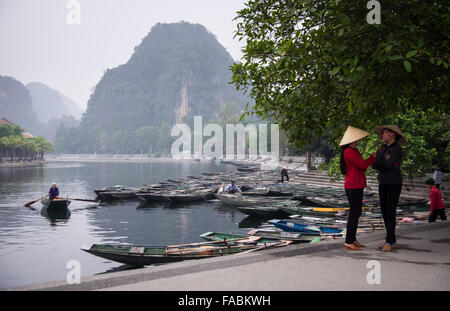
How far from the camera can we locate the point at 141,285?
5059 mm

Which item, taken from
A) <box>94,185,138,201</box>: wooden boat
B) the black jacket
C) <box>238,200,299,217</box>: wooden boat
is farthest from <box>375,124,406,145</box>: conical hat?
<box>94,185,138,201</box>: wooden boat

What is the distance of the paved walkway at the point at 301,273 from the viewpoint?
5012 mm

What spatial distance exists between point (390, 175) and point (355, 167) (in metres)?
0.64

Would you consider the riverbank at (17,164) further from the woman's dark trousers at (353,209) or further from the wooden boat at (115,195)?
the woman's dark trousers at (353,209)

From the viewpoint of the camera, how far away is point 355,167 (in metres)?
6.91

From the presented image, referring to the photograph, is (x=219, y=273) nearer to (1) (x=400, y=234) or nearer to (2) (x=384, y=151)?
(2) (x=384, y=151)

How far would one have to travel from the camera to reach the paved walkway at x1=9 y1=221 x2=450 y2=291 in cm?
501

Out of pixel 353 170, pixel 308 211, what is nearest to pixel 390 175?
pixel 353 170

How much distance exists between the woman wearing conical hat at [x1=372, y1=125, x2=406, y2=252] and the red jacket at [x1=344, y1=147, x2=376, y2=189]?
10.2 inches

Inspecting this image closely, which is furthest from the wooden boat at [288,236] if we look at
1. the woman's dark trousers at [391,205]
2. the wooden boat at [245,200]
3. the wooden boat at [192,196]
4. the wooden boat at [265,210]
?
the wooden boat at [192,196]

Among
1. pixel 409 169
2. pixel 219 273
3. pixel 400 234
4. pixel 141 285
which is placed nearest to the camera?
pixel 141 285

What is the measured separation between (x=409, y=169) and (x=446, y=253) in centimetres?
1549
